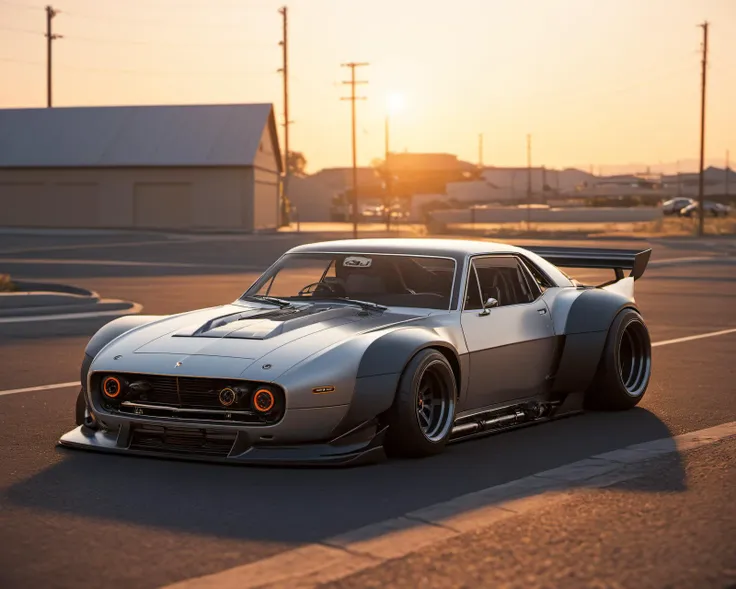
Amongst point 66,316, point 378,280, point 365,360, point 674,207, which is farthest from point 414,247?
point 674,207

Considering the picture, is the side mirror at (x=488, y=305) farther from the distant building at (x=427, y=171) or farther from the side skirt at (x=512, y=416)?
the distant building at (x=427, y=171)

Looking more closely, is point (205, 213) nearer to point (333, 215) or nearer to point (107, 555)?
point (333, 215)

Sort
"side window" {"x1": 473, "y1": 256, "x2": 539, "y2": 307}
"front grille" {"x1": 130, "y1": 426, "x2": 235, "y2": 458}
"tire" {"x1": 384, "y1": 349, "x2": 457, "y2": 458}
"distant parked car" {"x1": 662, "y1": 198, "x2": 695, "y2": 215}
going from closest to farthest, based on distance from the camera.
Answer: "front grille" {"x1": 130, "y1": 426, "x2": 235, "y2": 458} < "tire" {"x1": 384, "y1": 349, "x2": 457, "y2": 458} < "side window" {"x1": 473, "y1": 256, "x2": 539, "y2": 307} < "distant parked car" {"x1": 662, "y1": 198, "x2": 695, "y2": 215}

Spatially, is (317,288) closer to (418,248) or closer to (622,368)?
(418,248)

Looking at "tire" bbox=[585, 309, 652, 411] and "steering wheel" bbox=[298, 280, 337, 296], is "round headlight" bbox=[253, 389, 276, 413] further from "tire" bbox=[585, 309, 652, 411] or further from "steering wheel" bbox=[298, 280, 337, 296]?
"tire" bbox=[585, 309, 652, 411]

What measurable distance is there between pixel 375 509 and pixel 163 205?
6315 centimetres

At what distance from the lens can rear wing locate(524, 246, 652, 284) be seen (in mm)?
11328

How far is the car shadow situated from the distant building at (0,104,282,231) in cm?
→ 5894

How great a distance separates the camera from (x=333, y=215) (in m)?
105

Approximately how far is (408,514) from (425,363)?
1628 millimetres

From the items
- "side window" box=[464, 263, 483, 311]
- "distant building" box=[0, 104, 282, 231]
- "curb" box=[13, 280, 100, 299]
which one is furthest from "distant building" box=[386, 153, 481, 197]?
"side window" box=[464, 263, 483, 311]

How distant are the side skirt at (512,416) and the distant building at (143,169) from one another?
57371 millimetres

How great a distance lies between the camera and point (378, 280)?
9.14m

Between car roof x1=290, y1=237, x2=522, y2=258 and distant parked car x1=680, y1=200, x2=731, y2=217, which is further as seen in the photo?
distant parked car x1=680, y1=200, x2=731, y2=217
